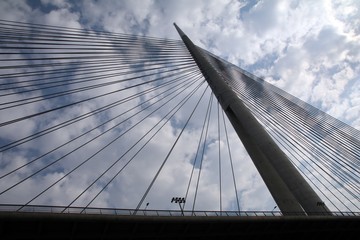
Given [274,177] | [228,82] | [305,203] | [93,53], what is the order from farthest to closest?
[228,82] < [274,177] < [305,203] < [93,53]

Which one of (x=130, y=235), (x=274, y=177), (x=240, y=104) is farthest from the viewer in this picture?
(x=240, y=104)

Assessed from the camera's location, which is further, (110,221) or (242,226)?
(242,226)

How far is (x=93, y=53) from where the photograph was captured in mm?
24031

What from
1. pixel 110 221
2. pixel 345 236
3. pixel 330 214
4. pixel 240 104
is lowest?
pixel 345 236

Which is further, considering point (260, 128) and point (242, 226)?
point (260, 128)

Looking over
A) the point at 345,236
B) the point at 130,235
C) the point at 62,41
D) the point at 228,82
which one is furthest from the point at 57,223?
the point at 345,236

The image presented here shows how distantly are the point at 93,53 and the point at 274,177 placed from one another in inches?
738

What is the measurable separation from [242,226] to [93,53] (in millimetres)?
17199

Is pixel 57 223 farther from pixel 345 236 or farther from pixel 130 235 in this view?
pixel 345 236

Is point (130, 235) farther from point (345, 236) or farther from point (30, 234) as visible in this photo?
point (345, 236)

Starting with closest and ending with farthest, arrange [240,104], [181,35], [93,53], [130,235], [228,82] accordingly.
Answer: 1. [130,235]
2. [93,53]
3. [240,104]
4. [228,82]
5. [181,35]

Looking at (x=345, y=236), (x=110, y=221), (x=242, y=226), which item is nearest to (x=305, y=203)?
(x=242, y=226)

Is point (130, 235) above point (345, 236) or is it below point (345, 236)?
above

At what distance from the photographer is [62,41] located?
73.8 feet
